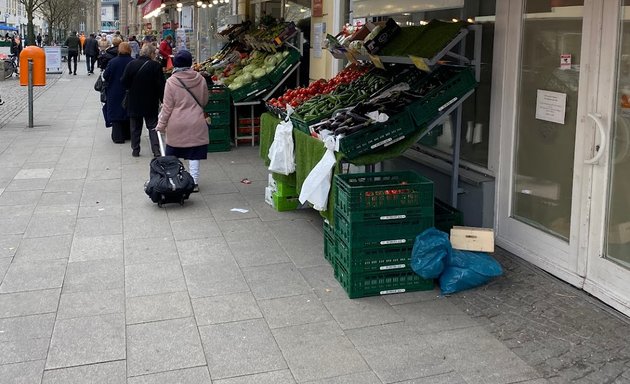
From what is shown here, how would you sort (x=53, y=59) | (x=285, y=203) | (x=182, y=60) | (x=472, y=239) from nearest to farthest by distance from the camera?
(x=472, y=239) < (x=285, y=203) < (x=182, y=60) < (x=53, y=59)

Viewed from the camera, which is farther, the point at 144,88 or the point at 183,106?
the point at 144,88

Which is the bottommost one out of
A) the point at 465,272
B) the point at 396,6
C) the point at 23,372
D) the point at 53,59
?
the point at 23,372

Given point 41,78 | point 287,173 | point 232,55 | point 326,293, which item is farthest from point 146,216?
point 41,78

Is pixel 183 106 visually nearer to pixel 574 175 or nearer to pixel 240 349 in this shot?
pixel 240 349

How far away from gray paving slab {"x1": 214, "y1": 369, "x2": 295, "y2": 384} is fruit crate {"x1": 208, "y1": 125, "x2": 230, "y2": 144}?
7551mm

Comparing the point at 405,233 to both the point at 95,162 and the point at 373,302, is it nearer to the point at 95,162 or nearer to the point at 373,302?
the point at 373,302

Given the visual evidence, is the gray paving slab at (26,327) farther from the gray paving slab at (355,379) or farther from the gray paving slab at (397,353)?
the gray paving slab at (397,353)

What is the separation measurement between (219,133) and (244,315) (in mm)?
6754

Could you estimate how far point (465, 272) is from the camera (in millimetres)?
5059

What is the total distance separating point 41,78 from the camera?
13523 millimetres

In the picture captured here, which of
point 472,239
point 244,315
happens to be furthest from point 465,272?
point 244,315

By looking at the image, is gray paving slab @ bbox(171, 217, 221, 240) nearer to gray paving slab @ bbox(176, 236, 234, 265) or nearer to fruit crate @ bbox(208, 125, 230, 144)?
gray paving slab @ bbox(176, 236, 234, 265)

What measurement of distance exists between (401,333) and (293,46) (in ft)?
24.7

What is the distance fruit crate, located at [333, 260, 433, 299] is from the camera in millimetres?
4984
